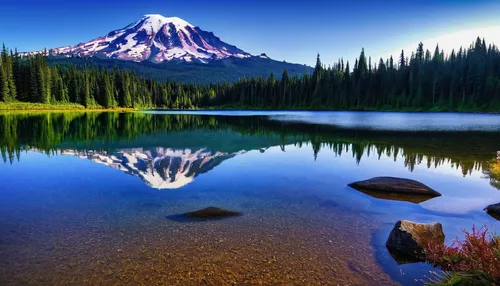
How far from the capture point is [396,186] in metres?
15.4

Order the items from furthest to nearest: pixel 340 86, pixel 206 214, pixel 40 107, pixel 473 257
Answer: pixel 340 86 → pixel 40 107 → pixel 206 214 → pixel 473 257

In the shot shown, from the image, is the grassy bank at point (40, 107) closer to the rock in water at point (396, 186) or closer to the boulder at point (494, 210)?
the rock in water at point (396, 186)

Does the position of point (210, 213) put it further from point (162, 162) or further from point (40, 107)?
point (40, 107)

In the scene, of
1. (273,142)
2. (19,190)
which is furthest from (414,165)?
(19,190)

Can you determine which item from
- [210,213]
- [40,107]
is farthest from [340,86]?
[210,213]

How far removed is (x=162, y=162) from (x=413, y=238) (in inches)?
685

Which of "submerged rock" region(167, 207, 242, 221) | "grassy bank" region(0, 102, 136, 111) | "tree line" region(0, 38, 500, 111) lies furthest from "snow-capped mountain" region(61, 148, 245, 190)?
"tree line" region(0, 38, 500, 111)

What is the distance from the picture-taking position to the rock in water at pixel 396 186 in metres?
14.9

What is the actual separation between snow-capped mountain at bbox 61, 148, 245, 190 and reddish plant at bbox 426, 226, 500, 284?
11856 mm

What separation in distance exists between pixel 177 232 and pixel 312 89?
144m

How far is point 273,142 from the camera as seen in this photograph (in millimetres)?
34438

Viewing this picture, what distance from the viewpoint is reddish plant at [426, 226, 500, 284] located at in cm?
584

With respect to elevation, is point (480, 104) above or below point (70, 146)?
above

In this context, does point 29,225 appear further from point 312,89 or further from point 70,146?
point 312,89
